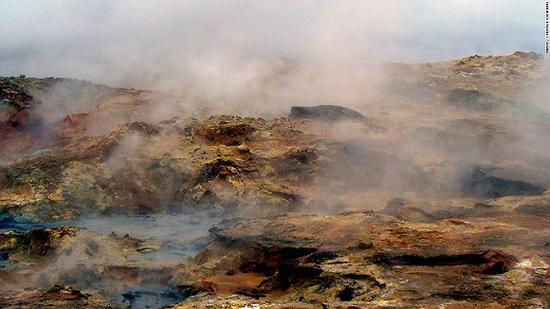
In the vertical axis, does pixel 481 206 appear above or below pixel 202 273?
above

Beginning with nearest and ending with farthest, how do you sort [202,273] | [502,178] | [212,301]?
[212,301]
[202,273]
[502,178]

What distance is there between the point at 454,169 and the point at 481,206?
459cm

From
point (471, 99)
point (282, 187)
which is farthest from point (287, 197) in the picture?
point (471, 99)

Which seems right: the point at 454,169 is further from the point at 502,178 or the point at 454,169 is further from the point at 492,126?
the point at 492,126

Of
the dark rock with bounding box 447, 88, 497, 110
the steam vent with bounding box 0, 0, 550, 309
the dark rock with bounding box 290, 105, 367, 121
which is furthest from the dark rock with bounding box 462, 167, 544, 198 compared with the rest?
the dark rock with bounding box 447, 88, 497, 110

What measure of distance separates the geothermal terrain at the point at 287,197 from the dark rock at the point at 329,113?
7 cm

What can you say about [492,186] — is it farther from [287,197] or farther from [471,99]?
[471,99]

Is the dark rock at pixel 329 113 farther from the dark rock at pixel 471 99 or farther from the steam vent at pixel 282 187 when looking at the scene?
the dark rock at pixel 471 99

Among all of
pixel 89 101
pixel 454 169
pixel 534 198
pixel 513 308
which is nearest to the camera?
pixel 513 308

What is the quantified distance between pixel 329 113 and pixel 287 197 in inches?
257

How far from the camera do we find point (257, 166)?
62.5ft

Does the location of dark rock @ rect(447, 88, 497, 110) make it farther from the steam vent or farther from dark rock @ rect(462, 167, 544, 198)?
dark rock @ rect(462, 167, 544, 198)

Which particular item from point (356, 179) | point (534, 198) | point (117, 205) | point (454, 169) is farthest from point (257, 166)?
point (534, 198)

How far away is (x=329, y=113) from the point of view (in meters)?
23.0
